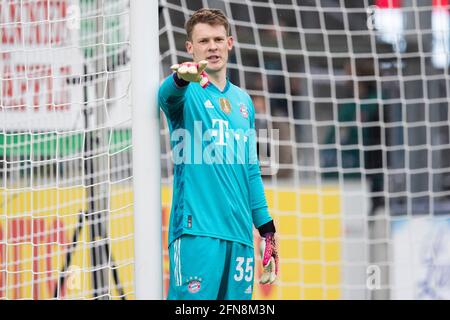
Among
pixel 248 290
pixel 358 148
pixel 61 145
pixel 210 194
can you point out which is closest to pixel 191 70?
pixel 210 194

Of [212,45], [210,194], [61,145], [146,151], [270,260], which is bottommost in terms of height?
[270,260]

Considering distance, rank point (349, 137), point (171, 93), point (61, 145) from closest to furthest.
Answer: point (171, 93) < point (61, 145) < point (349, 137)

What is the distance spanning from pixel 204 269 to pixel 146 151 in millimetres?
476

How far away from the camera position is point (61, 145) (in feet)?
14.7

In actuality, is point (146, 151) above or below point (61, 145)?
below

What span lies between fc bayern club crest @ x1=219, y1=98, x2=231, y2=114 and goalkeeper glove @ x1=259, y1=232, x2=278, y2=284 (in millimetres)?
504

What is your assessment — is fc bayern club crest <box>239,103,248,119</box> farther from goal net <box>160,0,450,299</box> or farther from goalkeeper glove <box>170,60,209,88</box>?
goal net <box>160,0,450,299</box>

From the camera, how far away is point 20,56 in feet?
13.6

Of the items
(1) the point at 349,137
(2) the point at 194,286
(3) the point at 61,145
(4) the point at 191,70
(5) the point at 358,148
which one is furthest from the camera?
(1) the point at 349,137

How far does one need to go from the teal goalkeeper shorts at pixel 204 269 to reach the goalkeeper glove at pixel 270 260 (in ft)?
0.61

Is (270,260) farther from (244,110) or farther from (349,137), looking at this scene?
(349,137)
